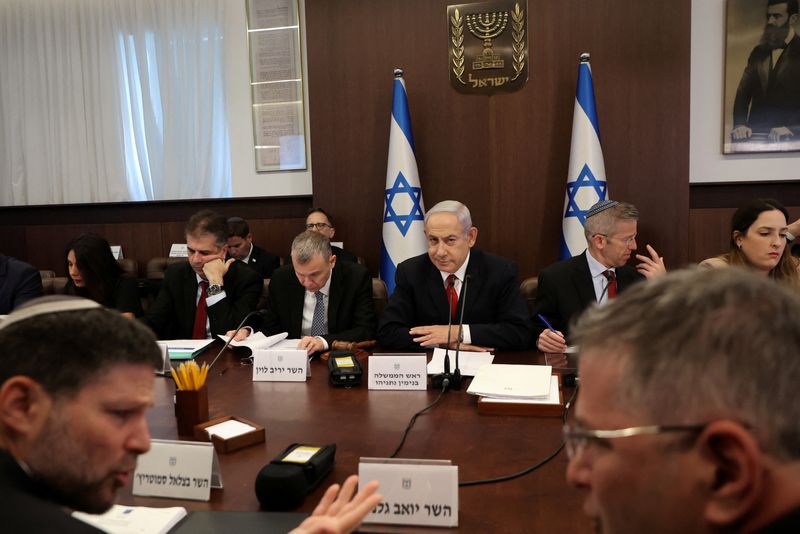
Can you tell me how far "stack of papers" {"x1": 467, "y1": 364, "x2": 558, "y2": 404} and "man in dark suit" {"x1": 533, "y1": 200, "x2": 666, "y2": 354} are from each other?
968 mm

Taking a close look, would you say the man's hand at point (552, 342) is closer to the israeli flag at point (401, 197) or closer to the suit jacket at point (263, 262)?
the israeli flag at point (401, 197)

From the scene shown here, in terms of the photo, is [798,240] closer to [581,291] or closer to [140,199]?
[581,291]

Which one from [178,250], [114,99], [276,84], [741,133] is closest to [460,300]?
[741,133]

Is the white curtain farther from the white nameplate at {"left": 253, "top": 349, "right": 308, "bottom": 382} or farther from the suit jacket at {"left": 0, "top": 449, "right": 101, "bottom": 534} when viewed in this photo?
the suit jacket at {"left": 0, "top": 449, "right": 101, "bottom": 534}

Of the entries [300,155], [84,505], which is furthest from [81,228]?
[84,505]

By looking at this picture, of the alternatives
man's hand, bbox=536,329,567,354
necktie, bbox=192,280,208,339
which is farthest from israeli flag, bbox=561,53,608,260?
necktie, bbox=192,280,208,339

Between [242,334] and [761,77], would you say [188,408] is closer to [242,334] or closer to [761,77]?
[242,334]

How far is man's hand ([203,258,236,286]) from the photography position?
321 cm

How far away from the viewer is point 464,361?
2248mm

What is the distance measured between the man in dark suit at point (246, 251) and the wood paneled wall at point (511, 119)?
685 mm

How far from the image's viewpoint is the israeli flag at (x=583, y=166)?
14.0 ft

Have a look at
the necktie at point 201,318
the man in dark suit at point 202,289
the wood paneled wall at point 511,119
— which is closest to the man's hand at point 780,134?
the wood paneled wall at point 511,119

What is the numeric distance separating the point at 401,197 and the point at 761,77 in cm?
299

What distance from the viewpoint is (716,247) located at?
4840mm
